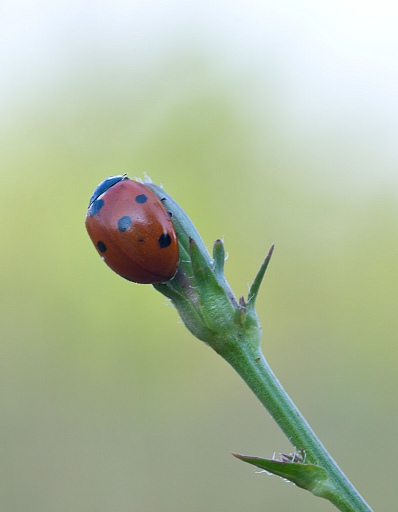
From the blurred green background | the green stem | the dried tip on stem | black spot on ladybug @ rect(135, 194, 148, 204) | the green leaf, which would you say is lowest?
the green leaf

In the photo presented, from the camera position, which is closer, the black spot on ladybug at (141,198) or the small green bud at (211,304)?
the small green bud at (211,304)

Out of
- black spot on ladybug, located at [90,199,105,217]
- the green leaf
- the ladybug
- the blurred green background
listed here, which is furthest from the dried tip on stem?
the blurred green background

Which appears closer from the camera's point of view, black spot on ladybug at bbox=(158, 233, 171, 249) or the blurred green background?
black spot on ladybug at bbox=(158, 233, 171, 249)

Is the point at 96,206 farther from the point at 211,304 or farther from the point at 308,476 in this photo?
the point at 308,476

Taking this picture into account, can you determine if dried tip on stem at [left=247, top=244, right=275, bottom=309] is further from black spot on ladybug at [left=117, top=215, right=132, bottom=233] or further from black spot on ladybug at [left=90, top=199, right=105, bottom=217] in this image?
black spot on ladybug at [left=90, top=199, right=105, bottom=217]

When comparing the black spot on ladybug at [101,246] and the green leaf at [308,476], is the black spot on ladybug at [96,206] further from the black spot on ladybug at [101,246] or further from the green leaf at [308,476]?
the green leaf at [308,476]

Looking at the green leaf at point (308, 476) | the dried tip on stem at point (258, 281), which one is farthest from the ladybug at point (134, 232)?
the green leaf at point (308, 476)

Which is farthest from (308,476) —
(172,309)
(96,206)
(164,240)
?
(172,309)
